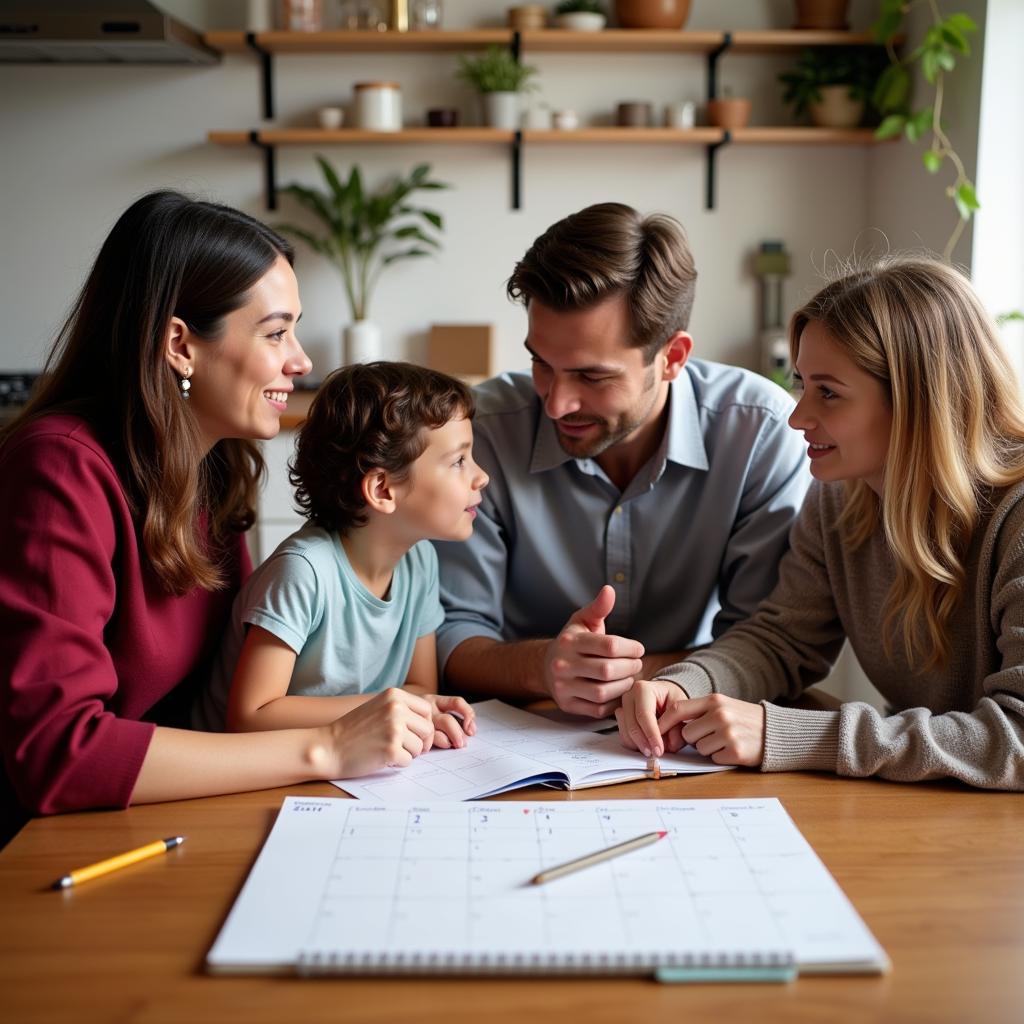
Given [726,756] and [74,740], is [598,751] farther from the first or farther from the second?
[74,740]

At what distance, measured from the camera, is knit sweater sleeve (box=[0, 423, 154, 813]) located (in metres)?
Result: 1.07

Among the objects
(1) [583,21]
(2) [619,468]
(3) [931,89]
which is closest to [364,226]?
(1) [583,21]

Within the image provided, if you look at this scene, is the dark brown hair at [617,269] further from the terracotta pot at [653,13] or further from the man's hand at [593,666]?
the terracotta pot at [653,13]

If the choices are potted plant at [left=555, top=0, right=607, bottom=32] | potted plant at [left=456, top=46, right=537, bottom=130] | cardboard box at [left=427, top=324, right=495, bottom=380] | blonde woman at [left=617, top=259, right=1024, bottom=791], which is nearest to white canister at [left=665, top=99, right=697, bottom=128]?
potted plant at [left=555, top=0, right=607, bottom=32]

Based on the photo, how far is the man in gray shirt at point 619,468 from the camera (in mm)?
1607

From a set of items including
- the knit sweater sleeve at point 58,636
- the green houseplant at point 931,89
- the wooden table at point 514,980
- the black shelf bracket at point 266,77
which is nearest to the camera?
the wooden table at point 514,980

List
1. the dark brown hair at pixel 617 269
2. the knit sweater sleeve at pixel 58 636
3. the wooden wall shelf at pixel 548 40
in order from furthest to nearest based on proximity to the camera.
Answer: the wooden wall shelf at pixel 548 40 < the dark brown hair at pixel 617 269 < the knit sweater sleeve at pixel 58 636

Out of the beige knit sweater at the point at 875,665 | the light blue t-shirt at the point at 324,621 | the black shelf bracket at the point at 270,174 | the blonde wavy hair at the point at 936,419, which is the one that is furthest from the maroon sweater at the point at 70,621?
the black shelf bracket at the point at 270,174

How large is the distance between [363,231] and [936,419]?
2.70m

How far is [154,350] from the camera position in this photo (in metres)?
1.27

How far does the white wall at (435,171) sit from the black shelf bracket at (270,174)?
0.09 feet

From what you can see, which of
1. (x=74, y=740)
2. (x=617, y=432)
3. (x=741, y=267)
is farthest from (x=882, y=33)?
(x=74, y=740)

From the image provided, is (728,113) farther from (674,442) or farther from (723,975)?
(723,975)

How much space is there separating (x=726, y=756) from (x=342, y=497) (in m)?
0.57
